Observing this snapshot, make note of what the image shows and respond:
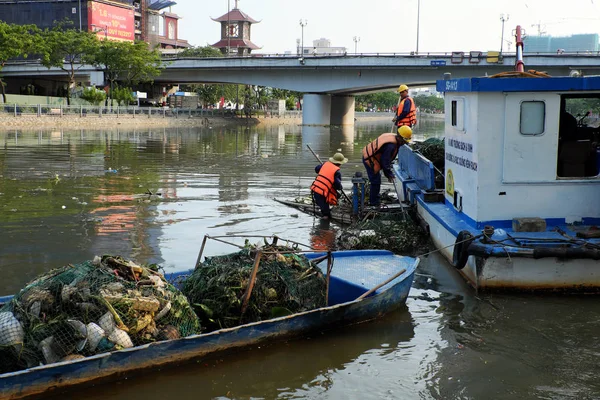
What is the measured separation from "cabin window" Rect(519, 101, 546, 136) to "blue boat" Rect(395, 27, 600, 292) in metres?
0.01

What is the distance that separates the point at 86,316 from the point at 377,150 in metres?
7.73

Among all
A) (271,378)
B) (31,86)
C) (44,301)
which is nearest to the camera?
(44,301)

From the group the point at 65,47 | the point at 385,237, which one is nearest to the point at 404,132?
the point at 385,237

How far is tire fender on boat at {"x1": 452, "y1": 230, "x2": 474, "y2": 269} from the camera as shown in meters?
8.29

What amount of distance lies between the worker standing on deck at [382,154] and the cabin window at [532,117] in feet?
11.7

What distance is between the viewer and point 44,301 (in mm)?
5824

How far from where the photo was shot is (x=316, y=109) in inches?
2655

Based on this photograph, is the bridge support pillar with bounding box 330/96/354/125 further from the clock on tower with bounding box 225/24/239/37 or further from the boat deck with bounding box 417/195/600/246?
the boat deck with bounding box 417/195/600/246

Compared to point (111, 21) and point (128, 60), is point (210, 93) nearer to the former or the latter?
point (128, 60)

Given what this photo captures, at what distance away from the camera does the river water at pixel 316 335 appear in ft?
19.6

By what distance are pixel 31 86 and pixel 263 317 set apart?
82503mm

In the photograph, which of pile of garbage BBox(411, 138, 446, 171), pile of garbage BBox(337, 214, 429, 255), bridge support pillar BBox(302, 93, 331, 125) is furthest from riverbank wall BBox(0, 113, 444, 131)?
pile of garbage BBox(337, 214, 429, 255)

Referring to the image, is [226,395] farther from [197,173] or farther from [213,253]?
[197,173]

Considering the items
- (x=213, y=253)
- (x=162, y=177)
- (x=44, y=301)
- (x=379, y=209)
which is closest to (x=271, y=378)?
(x=44, y=301)
